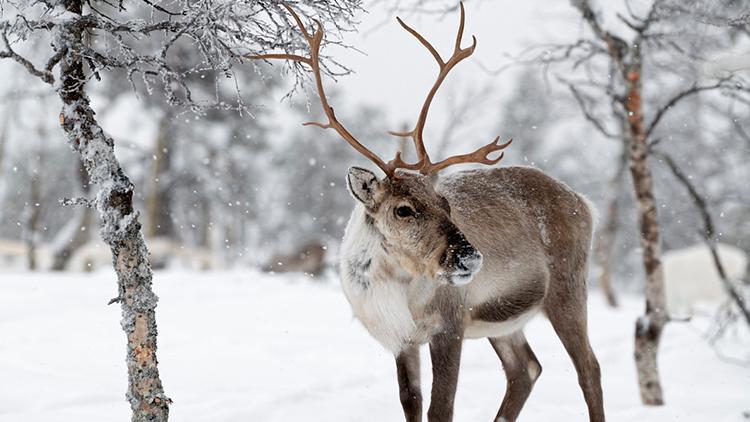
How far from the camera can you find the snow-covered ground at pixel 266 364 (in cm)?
520

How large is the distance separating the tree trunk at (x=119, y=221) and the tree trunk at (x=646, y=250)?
4.43 metres

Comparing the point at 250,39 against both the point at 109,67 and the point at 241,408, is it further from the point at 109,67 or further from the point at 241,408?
the point at 241,408

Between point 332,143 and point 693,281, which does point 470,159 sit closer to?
point 693,281

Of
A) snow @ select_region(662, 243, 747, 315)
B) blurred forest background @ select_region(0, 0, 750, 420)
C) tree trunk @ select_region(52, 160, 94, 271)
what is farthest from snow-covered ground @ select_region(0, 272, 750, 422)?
snow @ select_region(662, 243, 747, 315)

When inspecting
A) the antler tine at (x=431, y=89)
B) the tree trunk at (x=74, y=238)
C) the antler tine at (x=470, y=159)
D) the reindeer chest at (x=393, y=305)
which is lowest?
the reindeer chest at (x=393, y=305)

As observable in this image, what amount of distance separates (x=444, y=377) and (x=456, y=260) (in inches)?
28.9

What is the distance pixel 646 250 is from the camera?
6.39 meters

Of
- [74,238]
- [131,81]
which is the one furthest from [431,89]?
[74,238]

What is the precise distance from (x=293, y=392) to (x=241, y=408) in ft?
2.15

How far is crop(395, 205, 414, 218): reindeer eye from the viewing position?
12.9ft

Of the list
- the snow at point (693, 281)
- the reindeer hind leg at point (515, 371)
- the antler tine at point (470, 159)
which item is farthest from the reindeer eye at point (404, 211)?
the snow at point (693, 281)

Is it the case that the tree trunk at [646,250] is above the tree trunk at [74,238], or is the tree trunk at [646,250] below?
below

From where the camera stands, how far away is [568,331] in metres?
4.57

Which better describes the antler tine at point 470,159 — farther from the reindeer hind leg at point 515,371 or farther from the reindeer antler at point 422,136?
the reindeer hind leg at point 515,371
